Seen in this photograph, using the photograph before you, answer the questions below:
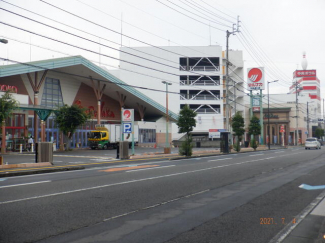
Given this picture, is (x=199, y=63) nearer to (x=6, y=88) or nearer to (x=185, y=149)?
(x=6, y=88)

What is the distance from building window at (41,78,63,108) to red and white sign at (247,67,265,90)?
3838cm

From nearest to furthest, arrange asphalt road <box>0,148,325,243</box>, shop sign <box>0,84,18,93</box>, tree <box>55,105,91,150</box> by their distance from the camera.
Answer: asphalt road <box>0,148,325,243</box>
shop sign <box>0,84,18,93</box>
tree <box>55,105,91,150</box>

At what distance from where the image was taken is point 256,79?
67875 millimetres

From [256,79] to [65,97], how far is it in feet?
127

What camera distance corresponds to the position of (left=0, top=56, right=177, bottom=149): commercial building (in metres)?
36.6

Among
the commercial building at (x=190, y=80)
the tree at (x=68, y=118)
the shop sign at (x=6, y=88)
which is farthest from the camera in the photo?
the commercial building at (x=190, y=80)

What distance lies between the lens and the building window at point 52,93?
140 feet

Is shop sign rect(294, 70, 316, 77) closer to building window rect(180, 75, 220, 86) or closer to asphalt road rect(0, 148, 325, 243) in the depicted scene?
building window rect(180, 75, 220, 86)

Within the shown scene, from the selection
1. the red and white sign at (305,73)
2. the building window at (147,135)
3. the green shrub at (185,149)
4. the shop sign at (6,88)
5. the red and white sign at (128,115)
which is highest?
the red and white sign at (305,73)

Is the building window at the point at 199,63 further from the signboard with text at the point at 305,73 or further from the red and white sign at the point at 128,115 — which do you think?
the signboard with text at the point at 305,73

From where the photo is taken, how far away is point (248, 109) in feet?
275

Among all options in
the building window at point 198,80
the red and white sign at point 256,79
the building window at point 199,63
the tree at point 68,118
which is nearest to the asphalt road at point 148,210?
Result: the tree at point 68,118

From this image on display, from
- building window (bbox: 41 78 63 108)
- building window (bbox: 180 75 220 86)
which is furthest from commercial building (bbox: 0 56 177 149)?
building window (bbox: 180 75 220 86)
